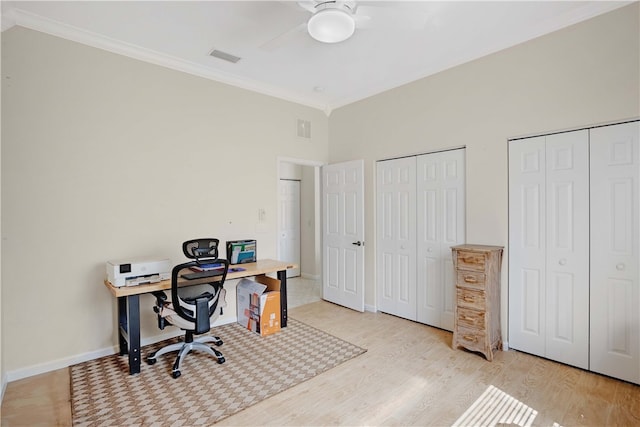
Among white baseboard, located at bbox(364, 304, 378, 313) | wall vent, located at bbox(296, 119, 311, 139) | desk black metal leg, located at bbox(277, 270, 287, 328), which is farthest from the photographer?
wall vent, located at bbox(296, 119, 311, 139)

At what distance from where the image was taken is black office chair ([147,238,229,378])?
8.67 feet

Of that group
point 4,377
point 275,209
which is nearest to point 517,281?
point 275,209

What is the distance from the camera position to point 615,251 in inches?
97.7

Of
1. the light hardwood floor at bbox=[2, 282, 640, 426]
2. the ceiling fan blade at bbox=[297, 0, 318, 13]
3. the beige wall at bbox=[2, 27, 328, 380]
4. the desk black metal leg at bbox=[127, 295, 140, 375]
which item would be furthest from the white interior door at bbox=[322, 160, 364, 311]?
the desk black metal leg at bbox=[127, 295, 140, 375]

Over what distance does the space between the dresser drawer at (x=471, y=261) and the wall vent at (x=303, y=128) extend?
2.67m

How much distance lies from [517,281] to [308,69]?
311cm

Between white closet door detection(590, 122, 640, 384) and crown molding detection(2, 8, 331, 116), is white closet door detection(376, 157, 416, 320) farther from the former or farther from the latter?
crown molding detection(2, 8, 331, 116)

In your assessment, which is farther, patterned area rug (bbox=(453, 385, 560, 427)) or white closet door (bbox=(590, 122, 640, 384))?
white closet door (bbox=(590, 122, 640, 384))

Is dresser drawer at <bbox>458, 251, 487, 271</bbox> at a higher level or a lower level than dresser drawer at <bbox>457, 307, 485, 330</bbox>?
higher

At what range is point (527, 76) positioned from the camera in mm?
2895

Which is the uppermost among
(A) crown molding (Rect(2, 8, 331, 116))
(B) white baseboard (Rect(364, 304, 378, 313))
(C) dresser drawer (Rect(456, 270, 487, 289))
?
(A) crown molding (Rect(2, 8, 331, 116))

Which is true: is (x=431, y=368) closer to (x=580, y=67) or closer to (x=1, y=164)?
(x=580, y=67)

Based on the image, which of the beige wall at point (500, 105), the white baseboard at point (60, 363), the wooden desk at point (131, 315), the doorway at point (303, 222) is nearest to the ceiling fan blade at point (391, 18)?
the beige wall at point (500, 105)

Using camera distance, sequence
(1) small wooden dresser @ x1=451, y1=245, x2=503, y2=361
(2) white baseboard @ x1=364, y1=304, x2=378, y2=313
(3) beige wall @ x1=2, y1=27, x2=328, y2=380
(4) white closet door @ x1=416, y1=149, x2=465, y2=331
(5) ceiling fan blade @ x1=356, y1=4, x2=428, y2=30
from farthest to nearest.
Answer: (2) white baseboard @ x1=364, y1=304, x2=378, y2=313 → (4) white closet door @ x1=416, y1=149, x2=465, y2=331 → (1) small wooden dresser @ x1=451, y1=245, x2=503, y2=361 → (3) beige wall @ x1=2, y1=27, x2=328, y2=380 → (5) ceiling fan blade @ x1=356, y1=4, x2=428, y2=30
